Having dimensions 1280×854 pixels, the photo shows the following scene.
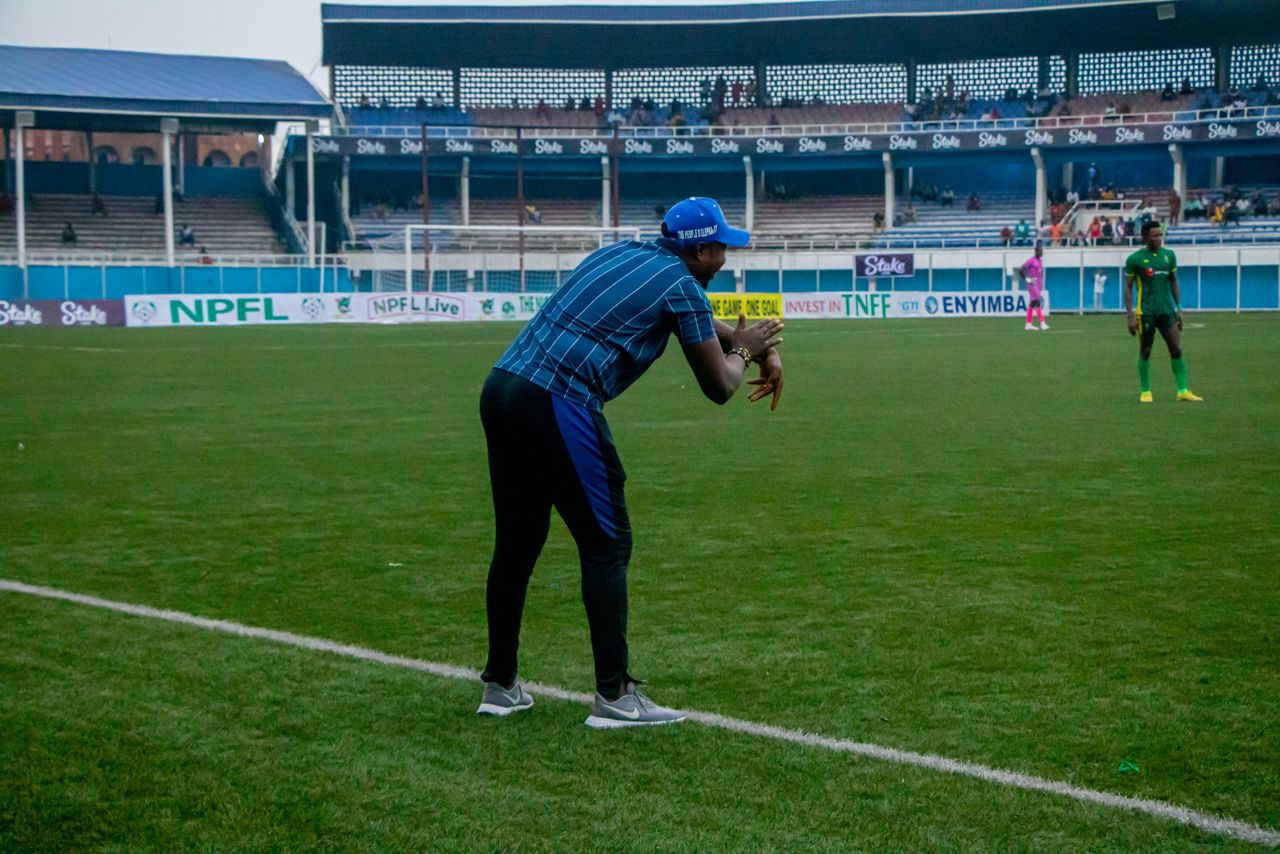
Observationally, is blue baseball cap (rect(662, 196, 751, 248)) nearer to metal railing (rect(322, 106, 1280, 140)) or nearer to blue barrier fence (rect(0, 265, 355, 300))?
blue barrier fence (rect(0, 265, 355, 300))

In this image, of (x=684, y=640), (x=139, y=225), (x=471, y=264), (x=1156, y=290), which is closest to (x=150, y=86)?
(x=139, y=225)

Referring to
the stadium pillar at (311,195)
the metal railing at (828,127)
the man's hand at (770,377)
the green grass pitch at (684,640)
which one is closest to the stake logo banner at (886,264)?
the metal railing at (828,127)

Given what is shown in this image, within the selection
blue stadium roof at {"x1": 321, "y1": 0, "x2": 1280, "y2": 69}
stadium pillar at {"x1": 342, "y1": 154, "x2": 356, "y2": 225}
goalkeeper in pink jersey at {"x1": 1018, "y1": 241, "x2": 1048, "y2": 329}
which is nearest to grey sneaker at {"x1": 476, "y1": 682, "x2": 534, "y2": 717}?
goalkeeper in pink jersey at {"x1": 1018, "y1": 241, "x2": 1048, "y2": 329}

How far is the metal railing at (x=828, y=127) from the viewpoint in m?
60.3

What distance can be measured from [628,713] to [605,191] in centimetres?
6117

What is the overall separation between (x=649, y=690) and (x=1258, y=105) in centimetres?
6355

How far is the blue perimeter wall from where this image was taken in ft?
169

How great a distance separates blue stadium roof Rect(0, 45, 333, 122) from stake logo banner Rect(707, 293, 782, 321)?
74.6 feet

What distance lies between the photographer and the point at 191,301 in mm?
43562

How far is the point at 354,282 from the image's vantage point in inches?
2146

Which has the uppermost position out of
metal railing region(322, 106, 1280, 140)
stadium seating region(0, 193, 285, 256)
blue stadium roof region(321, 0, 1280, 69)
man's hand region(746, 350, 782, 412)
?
blue stadium roof region(321, 0, 1280, 69)

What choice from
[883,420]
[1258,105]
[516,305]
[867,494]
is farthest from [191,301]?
[1258,105]

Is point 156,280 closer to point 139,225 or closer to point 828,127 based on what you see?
point 139,225

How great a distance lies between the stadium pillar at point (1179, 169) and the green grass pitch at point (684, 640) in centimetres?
4916
